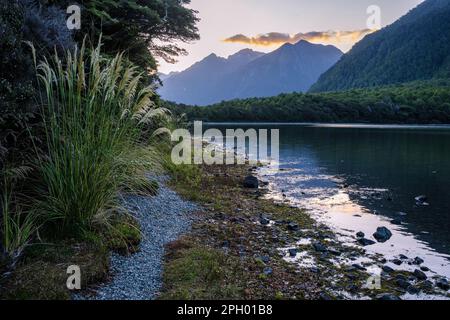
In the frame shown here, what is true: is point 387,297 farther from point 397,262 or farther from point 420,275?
point 397,262

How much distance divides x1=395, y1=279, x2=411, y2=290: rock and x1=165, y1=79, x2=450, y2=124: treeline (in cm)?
9015

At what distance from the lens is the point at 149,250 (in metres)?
7.95

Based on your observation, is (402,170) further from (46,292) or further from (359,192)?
(46,292)

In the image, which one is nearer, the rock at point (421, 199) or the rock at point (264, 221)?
the rock at point (264, 221)

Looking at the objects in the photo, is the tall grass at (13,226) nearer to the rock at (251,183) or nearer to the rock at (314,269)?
the rock at (314,269)

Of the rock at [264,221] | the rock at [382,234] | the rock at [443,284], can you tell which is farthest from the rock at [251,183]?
the rock at [443,284]

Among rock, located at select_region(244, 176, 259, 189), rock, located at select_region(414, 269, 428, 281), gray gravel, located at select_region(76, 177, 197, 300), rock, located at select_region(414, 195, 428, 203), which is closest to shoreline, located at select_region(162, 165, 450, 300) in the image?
rock, located at select_region(414, 269, 428, 281)

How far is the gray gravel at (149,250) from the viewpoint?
6125 mm

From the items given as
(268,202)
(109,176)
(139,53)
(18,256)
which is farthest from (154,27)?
(18,256)

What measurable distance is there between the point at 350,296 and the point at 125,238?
4.63 metres

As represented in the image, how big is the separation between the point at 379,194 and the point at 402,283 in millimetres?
10560

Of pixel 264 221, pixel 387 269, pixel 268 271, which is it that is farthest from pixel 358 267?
pixel 264 221

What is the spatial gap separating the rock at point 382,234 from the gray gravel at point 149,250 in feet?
18.6

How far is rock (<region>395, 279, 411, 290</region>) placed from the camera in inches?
312
